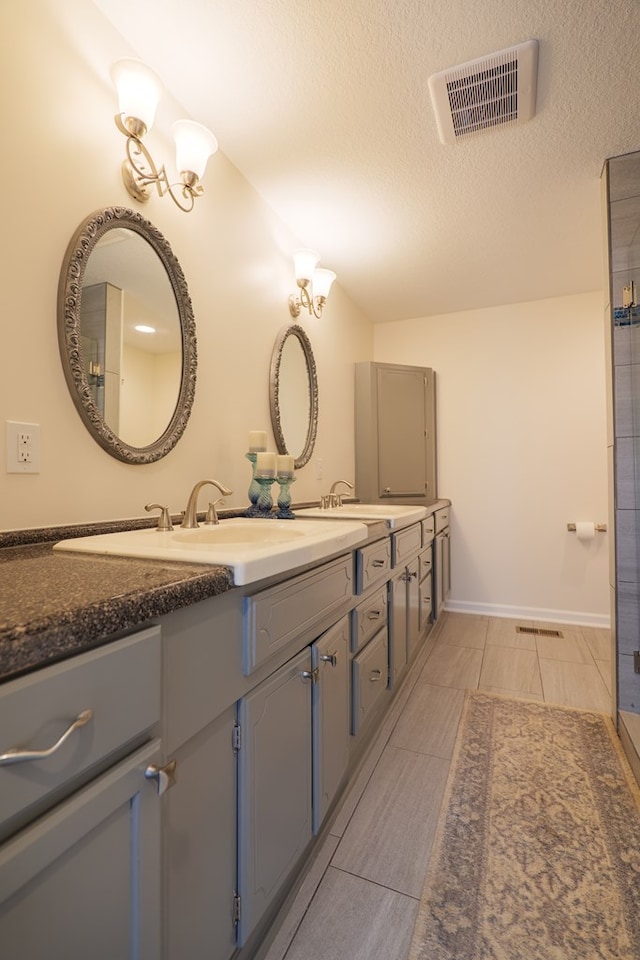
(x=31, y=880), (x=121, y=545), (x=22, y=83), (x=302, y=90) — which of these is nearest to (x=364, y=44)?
(x=302, y=90)

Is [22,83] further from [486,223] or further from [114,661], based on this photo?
[486,223]

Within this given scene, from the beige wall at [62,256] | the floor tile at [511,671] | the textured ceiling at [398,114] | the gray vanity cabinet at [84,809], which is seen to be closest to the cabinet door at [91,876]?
the gray vanity cabinet at [84,809]

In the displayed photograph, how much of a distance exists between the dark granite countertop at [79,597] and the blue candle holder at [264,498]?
2.92ft

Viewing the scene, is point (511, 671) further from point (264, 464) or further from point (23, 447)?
point (23, 447)

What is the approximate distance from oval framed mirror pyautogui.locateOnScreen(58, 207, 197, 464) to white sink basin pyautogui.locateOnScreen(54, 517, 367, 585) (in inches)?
11.6

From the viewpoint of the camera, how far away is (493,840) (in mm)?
1258

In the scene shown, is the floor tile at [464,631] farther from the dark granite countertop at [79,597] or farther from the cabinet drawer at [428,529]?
the dark granite countertop at [79,597]

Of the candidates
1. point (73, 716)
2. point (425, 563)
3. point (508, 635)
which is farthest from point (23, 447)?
point (508, 635)

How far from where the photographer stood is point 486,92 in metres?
1.49

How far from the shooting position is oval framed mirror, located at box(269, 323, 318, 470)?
213cm

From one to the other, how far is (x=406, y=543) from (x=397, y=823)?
1.06m

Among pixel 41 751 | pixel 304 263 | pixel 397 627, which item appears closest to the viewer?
pixel 41 751

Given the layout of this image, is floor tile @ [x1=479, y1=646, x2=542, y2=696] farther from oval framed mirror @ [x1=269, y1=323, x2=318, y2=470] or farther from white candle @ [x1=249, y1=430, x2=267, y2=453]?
white candle @ [x1=249, y1=430, x2=267, y2=453]

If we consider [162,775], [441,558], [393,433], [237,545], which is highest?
[393,433]
